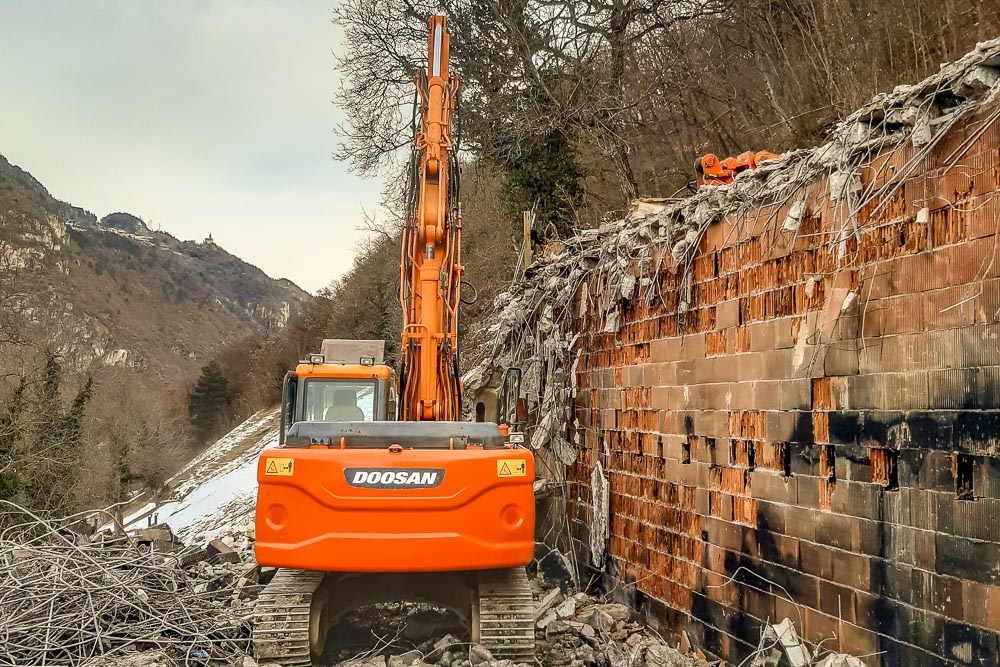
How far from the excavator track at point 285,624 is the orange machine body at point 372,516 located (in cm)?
38

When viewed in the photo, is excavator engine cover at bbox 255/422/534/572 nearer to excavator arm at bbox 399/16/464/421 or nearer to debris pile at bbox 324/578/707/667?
debris pile at bbox 324/578/707/667

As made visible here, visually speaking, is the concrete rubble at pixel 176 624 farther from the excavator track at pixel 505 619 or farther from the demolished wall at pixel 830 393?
the demolished wall at pixel 830 393

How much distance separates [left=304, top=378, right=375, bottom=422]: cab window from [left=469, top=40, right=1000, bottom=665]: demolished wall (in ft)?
8.13

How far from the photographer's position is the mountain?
91.1ft

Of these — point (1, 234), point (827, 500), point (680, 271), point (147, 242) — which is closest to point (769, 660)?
point (827, 500)

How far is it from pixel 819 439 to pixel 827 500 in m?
0.31

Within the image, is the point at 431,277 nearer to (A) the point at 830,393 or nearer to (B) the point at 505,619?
(B) the point at 505,619

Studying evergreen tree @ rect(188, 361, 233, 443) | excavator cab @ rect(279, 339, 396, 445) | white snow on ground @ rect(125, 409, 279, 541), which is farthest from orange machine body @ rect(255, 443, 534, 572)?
evergreen tree @ rect(188, 361, 233, 443)

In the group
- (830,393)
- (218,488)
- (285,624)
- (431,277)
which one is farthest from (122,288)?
(830,393)

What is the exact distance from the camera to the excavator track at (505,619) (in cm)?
541

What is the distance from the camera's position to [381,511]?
5262 mm

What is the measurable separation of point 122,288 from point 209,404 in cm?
4362

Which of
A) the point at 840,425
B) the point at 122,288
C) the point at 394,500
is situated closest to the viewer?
the point at 840,425

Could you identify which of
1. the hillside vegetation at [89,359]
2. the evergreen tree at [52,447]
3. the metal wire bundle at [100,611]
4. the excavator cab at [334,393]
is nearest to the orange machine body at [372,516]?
the metal wire bundle at [100,611]
